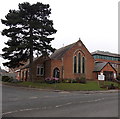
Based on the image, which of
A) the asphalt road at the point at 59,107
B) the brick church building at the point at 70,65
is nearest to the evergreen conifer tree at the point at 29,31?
the brick church building at the point at 70,65

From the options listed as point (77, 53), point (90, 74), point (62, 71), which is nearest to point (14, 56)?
point (62, 71)

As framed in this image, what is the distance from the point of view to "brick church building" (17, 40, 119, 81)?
1646 inches

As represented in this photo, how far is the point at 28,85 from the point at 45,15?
13160 mm

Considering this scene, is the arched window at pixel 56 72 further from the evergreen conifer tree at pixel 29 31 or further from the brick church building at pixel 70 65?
the evergreen conifer tree at pixel 29 31

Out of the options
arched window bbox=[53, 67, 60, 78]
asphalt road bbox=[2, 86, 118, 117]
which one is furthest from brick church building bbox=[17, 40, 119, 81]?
asphalt road bbox=[2, 86, 118, 117]

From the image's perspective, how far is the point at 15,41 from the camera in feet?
109

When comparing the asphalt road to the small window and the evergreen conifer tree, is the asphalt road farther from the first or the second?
the small window

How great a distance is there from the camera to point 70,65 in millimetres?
42844

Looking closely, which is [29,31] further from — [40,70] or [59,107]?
[59,107]

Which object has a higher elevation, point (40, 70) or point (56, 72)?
point (40, 70)

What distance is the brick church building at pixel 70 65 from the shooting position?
41.8 metres

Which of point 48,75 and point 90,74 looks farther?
point 90,74

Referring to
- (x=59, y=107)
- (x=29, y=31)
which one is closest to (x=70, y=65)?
(x=29, y=31)

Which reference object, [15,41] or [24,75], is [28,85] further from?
[24,75]
